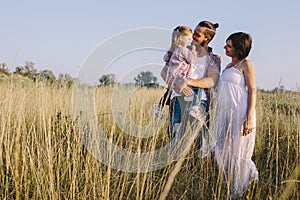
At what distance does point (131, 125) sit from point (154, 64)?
0.55 meters

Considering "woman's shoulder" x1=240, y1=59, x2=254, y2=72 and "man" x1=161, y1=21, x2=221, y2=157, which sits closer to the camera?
"woman's shoulder" x1=240, y1=59, x2=254, y2=72

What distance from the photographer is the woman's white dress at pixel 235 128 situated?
7.58ft

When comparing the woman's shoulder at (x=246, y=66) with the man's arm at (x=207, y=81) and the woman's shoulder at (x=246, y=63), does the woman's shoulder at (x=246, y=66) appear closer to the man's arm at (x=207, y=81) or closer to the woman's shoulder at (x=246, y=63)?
the woman's shoulder at (x=246, y=63)

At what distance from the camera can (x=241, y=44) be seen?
8.07 ft

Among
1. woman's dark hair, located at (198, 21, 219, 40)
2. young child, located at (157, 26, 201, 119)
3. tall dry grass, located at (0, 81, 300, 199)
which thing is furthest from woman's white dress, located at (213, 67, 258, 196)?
woman's dark hair, located at (198, 21, 219, 40)

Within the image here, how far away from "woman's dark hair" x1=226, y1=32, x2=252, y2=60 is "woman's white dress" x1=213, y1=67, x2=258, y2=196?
137 mm

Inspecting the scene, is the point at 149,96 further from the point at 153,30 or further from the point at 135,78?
the point at 153,30

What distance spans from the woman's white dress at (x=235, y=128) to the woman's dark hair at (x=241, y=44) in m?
0.14

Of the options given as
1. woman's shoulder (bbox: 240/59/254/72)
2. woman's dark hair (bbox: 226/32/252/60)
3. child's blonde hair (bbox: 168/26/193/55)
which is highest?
child's blonde hair (bbox: 168/26/193/55)

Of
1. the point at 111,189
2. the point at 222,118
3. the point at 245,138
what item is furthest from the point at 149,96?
the point at 111,189

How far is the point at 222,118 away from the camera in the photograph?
2.60m

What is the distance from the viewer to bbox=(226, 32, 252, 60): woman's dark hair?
2459 mm

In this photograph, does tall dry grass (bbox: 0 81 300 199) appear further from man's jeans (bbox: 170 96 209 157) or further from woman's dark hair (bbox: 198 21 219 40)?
woman's dark hair (bbox: 198 21 219 40)

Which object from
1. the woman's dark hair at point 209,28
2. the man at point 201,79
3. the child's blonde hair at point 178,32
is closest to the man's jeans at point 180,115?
the man at point 201,79
